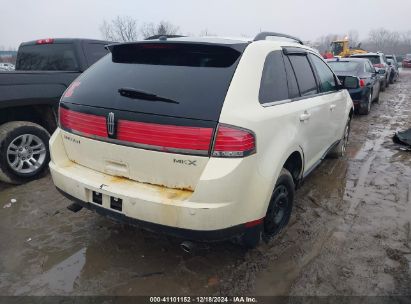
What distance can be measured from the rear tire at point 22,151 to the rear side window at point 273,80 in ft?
10.4

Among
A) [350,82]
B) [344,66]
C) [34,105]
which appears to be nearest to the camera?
[34,105]

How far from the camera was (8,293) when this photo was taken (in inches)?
97.7

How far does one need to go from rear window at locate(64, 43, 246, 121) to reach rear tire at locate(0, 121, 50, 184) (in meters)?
1.82

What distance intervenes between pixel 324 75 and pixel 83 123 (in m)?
2.99

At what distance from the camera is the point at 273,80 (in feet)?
9.41

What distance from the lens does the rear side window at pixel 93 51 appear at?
521 cm

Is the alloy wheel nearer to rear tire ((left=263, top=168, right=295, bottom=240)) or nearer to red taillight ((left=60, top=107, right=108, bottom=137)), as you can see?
red taillight ((left=60, top=107, right=108, bottom=137))

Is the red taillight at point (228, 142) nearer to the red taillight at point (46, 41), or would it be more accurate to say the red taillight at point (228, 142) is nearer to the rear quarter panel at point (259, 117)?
the rear quarter panel at point (259, 117)

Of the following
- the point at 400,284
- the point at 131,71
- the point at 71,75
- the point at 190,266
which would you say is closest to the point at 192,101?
the point at 131,71

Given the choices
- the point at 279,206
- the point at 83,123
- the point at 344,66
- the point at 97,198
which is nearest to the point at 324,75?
the point at 279,206

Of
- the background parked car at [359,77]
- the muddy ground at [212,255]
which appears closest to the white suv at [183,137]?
the muddy ground at [212,255]

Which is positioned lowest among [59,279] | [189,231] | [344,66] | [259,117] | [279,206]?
[59,279]

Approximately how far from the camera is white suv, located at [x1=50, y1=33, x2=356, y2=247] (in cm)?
224

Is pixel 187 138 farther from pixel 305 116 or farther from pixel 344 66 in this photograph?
pixel 344 66
